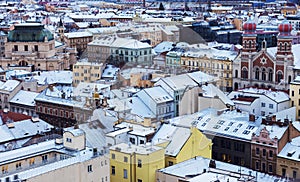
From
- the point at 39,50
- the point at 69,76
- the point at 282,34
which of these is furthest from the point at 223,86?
the point at 39,50

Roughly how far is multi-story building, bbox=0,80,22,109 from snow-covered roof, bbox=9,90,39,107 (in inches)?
9.8

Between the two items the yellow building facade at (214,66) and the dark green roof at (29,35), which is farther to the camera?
the dark green roof at (29,35)

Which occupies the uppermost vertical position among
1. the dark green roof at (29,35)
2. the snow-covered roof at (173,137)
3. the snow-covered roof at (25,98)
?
the dark green roof at (29,35)

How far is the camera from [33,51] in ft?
170

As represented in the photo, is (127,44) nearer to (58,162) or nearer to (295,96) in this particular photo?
(295,96)

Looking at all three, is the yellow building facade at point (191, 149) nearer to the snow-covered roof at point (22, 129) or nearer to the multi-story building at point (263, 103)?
the snow-covered roof at point (22, 129)

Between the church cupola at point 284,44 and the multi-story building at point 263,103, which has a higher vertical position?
the church cupola at point 284,44

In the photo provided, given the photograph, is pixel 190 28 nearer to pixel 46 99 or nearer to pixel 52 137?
pixel 46 99

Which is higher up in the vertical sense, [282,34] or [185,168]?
[282,34]

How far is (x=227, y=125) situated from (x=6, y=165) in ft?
35.0

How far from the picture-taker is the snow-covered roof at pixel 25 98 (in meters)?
33.8

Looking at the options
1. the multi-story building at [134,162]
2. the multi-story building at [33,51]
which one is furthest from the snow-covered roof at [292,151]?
the multi-story building at [33,51]

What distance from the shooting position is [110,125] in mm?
25297

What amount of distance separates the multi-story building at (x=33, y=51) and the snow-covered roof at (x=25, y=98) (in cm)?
A: 1478
